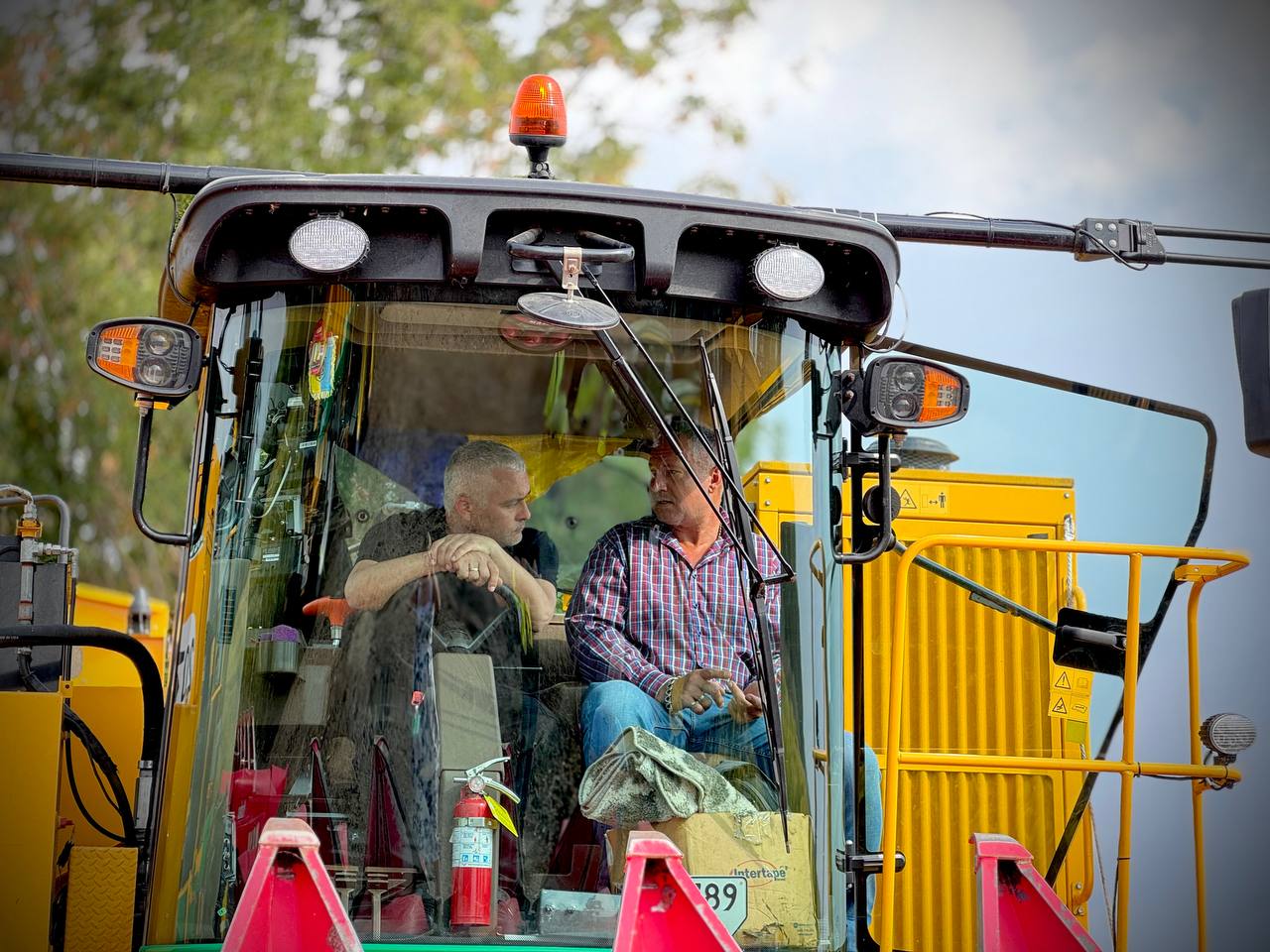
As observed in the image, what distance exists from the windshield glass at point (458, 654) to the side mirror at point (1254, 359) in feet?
3.58

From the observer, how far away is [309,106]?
53.3 ft

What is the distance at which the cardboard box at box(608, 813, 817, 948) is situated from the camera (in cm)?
342

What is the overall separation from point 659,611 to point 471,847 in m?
0.82

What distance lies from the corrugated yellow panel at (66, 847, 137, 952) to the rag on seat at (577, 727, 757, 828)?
4.87 ft

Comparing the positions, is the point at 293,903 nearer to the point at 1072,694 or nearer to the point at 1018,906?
the point at 1018,906

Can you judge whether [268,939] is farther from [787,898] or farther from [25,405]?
[25,405]

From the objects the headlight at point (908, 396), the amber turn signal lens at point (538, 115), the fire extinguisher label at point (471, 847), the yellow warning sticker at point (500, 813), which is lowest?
the fire extinguisher label at point (471, 847)

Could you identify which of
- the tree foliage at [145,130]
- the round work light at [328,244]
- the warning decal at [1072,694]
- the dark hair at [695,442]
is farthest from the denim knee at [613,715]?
the tree foliage at [145,130]

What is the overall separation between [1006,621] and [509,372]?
257 cm

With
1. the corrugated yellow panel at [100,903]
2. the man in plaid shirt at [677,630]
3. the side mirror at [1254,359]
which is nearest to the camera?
the side mirror at [1254,359]

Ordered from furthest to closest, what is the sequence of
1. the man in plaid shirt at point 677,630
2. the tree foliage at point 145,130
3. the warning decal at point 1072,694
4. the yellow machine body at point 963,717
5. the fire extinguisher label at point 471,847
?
the tree foliage at point 145,130 → the yellow machine body at point 963,717 → the warning decal at point 1072,694 → the man in plaid shirt at point 677,630 → the fire extinguisher label at point 471,847

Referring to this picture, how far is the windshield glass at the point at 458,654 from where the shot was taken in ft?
11.2

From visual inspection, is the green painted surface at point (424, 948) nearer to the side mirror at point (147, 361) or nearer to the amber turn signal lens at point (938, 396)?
the side mirror at point (147, 361)

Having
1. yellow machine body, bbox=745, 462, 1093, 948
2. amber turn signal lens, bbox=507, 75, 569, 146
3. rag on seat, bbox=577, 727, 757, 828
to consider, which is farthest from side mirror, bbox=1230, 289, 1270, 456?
yellow machine body, bbox=745, 462, 1093, 948
